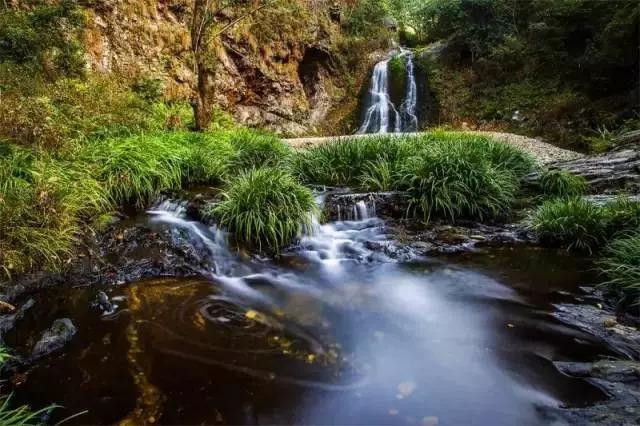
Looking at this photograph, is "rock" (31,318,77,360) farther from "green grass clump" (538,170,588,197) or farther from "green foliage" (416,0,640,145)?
"green foliage" (416,0,640,145)

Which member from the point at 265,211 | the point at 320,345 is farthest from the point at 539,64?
the point at 320,345

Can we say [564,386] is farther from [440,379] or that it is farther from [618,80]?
[618,80]

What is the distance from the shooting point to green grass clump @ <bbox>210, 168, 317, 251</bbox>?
5219 mm

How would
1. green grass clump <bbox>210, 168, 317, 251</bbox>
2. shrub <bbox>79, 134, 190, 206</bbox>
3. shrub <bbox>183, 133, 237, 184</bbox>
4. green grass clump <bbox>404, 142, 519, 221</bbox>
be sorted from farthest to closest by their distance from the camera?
shrub <bbox>183, 133, 237, 184</bbox>, green grass clump <bbox>404, 142, 519, 221</bbox>, shrub <bbox>79, 134, 190, 206</bbox>, green grass clump <bbox>210, 168, 317, 251</bbox>

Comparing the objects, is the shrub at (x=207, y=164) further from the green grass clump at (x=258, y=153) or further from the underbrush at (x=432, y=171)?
the underbrush at (x=432, y=171)

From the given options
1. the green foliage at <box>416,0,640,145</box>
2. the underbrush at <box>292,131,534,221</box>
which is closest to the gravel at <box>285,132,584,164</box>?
the green foliage at <box>416,0,640,145</box>

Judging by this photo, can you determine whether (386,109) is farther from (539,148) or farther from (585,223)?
(585,223)

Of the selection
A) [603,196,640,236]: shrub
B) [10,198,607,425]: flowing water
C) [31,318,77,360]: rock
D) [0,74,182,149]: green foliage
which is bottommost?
[10,198,607,425]: flowing water

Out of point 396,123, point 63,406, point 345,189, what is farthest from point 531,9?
point 63,406

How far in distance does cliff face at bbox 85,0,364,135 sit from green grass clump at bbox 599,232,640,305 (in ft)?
34.1

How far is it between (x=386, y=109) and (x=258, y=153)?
10099 mm

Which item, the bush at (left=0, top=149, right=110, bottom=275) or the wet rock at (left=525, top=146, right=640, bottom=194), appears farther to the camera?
the wet rock at (left=525, top=146, right=640, bottom=194)

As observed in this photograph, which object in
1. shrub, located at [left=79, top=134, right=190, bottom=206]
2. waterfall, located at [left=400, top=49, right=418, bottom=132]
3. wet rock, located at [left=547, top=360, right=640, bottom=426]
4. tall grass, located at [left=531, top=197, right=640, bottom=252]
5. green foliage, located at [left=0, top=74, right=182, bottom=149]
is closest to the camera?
wet rock, located at [left=547, top=360, right=640, bottom=426]

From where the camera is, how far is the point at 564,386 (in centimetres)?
272
